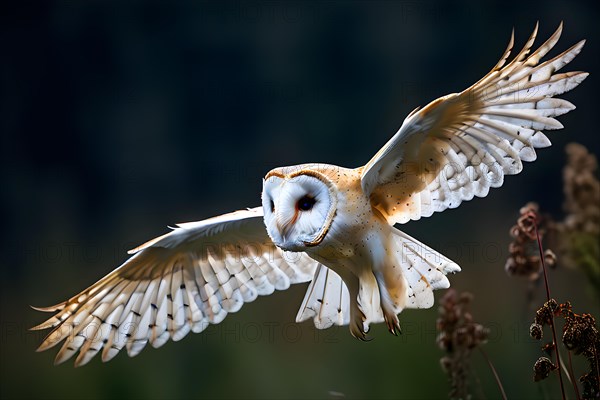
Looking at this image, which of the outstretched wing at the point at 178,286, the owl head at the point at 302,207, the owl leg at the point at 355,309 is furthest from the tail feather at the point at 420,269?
the outstretched wing at the point at 178,286

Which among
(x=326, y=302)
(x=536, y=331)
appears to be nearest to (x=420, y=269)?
(x=326, y=302)

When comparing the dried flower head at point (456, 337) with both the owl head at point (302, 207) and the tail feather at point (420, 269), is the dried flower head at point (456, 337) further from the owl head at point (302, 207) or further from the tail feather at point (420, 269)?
the owl head at point (302, 207)

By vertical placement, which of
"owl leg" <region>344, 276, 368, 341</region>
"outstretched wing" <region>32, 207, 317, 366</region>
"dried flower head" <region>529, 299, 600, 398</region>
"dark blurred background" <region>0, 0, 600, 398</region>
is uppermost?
"dark blurred background" <region>0, 0, 600, 398</region>

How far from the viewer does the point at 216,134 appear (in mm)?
Answer: 3402

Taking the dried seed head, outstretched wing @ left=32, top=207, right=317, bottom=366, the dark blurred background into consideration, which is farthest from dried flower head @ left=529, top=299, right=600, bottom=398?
the dark blurred background

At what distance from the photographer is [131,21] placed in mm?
3324

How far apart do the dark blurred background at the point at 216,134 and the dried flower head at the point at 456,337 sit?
1.24 meters

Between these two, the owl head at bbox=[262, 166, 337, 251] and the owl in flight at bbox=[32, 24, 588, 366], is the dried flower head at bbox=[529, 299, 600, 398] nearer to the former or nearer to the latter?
the owl in flight at bbox=[32, 24, 588, 366]

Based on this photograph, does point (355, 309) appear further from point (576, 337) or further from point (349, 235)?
point (576, 337)

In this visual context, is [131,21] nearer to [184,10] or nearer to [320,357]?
[184,10]

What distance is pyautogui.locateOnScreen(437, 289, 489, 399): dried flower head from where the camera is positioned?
1516 millimetres

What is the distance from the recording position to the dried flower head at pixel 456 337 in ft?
4.97

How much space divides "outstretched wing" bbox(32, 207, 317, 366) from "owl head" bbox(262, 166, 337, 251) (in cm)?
32

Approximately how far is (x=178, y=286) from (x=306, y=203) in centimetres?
58
